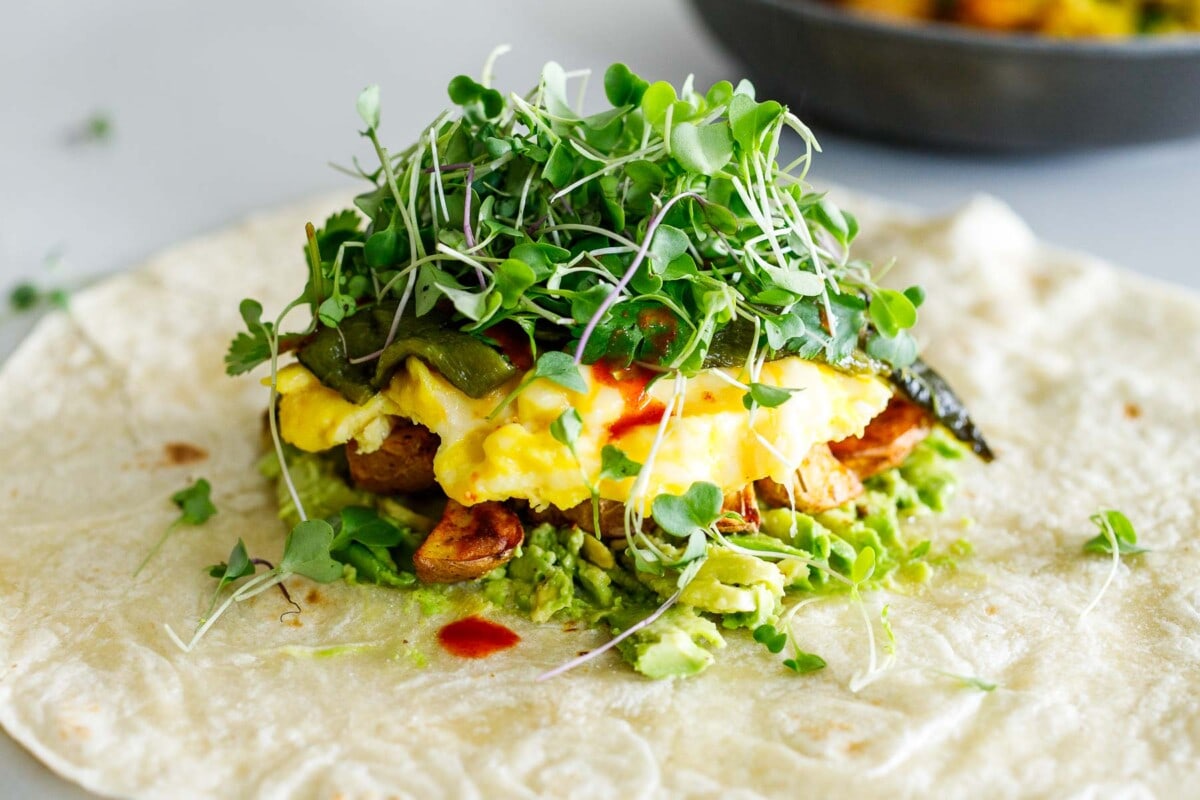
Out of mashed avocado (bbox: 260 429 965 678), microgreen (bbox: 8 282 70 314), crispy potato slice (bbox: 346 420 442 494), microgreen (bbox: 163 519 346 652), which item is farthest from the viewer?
microgreen (bbox: 8 282 70 314)

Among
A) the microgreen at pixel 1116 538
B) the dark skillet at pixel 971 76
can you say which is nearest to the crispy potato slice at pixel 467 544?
the microgreen at pixel 1116 538

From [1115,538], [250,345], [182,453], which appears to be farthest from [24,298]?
[1115,538]

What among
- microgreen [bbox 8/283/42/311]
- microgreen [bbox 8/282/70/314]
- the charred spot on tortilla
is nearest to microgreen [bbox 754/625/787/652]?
the charred spot on tortilla

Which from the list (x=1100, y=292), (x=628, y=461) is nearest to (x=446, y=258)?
(x=628, y=461)

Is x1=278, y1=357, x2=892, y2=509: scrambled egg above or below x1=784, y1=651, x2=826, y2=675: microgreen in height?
above

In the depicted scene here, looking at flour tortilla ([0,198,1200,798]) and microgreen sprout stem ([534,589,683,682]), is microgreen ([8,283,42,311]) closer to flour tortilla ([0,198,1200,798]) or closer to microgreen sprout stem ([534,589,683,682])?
flour tortilla ([0,198,1200,798])

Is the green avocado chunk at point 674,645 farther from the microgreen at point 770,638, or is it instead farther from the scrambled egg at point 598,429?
the scrambled egg at point 598,429
